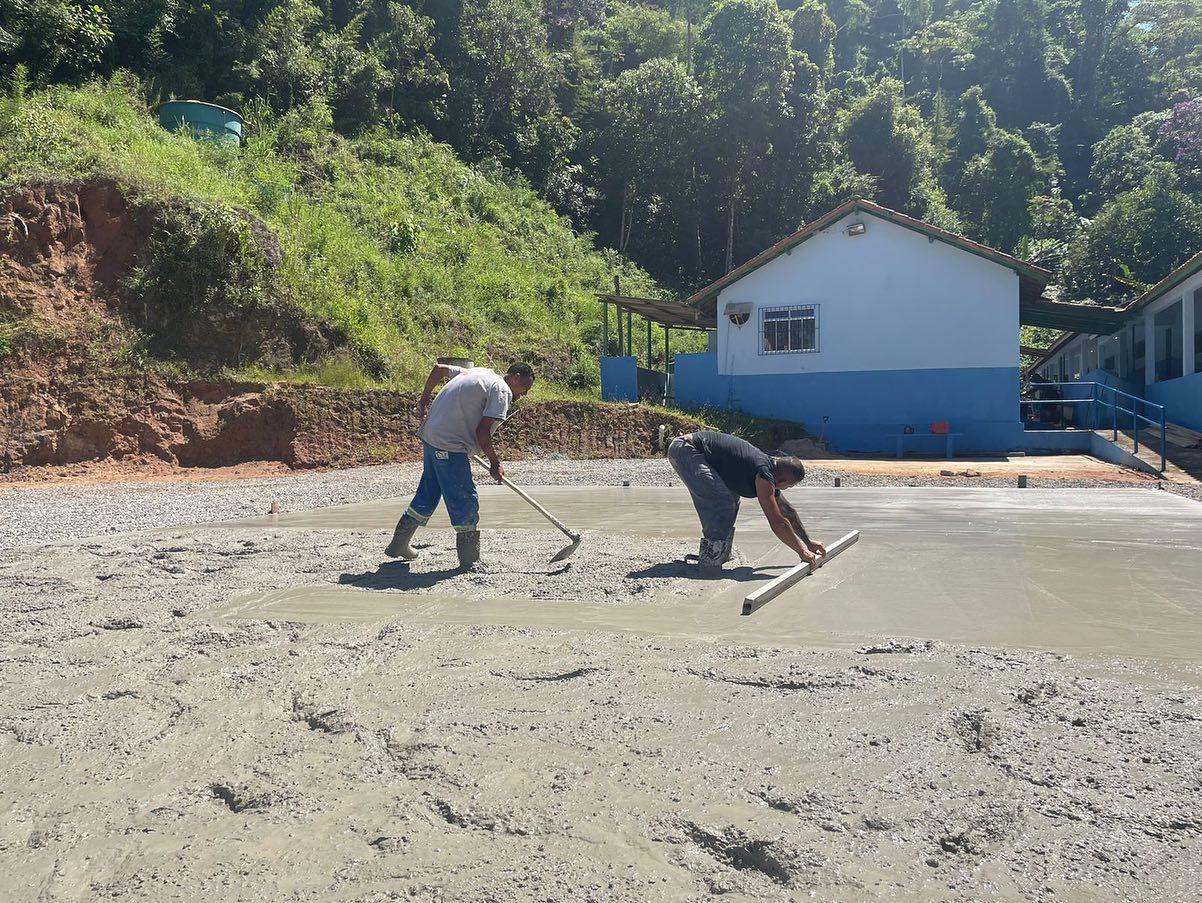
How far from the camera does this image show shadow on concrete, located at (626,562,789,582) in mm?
5133

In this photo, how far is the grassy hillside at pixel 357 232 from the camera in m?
16.0

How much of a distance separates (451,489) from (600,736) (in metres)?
3.03

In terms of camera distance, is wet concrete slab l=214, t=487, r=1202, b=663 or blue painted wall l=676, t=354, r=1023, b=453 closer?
wet concrete slab l=214, t=487, r=1202, b=663

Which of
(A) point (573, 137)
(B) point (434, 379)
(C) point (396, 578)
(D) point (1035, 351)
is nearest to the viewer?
(C) point (396, 578)

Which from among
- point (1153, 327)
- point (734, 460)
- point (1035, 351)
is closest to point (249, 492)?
point (734, 460)

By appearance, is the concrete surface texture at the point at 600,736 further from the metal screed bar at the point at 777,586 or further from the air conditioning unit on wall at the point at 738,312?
the air conditioning unit on wall at the point at 738,312

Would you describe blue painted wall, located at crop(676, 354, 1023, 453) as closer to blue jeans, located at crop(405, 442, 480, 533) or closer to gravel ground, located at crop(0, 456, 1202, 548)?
gravel ground, located at crop(0, 456, 1202, 548)

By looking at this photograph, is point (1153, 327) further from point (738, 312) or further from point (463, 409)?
point (463, 409)

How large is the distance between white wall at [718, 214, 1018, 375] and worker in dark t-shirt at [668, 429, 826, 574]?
49.1 feet

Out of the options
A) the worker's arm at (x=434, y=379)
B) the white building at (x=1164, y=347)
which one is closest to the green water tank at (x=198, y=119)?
the worker's arm at (x=434, y=379)

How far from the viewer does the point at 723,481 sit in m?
5.38

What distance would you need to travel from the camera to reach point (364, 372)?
57.3 feet

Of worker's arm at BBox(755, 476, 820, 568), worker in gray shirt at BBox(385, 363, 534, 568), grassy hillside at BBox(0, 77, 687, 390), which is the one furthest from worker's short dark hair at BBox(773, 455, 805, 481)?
grassy hillside at BBox(0, 77, 687, 390)

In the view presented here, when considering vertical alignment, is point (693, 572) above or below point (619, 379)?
below
